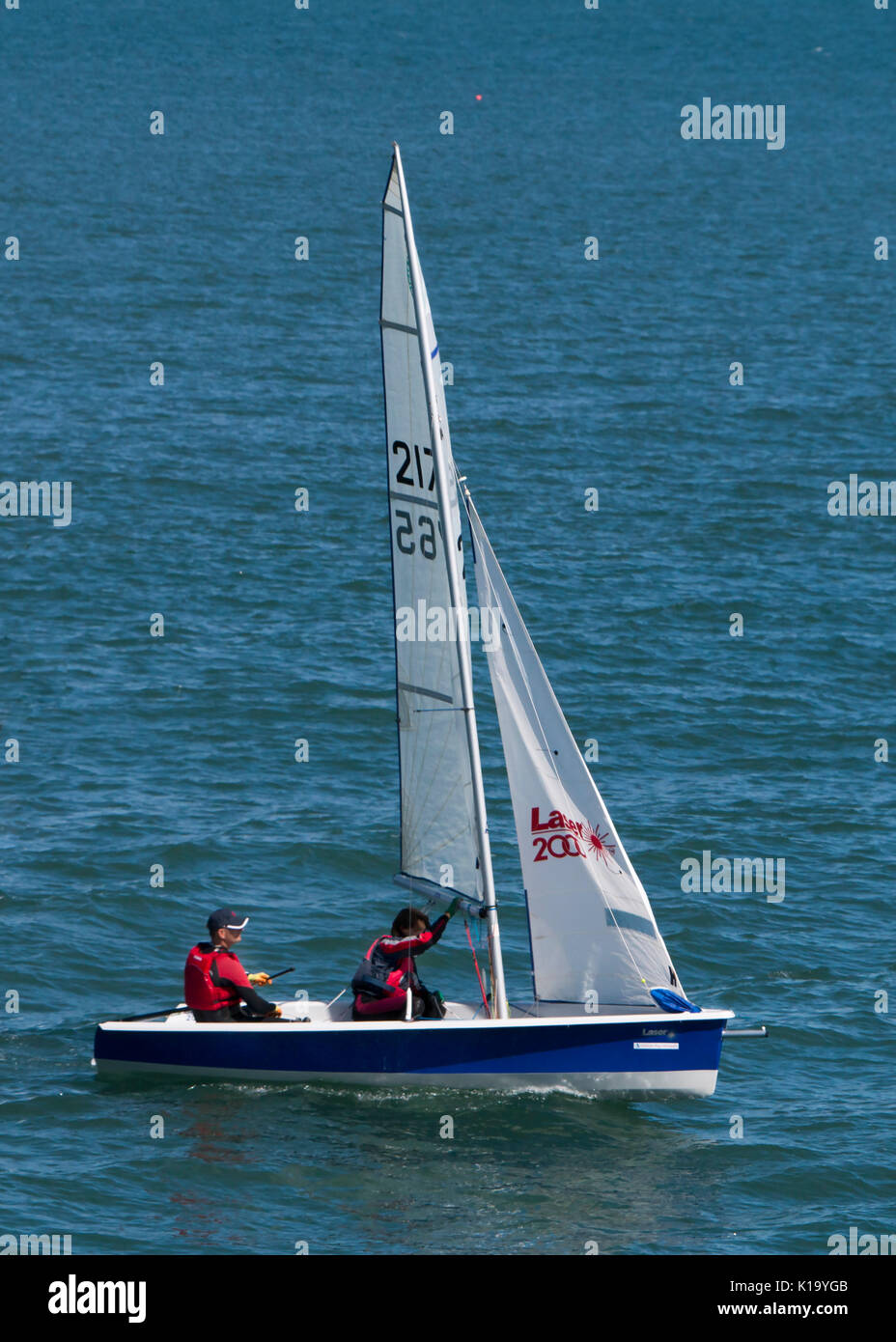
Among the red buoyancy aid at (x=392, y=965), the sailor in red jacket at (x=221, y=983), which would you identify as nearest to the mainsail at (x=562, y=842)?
the red buoyancy aid at (x=392, y=965)

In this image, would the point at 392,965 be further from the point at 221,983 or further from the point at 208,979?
the point at 208,979

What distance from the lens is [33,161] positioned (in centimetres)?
6950

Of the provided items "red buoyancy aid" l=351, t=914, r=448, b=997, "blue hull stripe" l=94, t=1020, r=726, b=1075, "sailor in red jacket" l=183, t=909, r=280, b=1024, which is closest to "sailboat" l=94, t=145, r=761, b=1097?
"blue hull stripe" l=94, t=1020, r=726, b=1075

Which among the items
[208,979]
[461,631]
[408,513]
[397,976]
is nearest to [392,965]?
[397,976]

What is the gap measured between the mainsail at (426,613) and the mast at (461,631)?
2cm

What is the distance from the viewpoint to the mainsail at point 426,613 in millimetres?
20078

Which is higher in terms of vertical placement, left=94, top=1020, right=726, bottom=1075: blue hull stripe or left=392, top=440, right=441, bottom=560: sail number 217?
left=392, top=440, right=441, bottom=560: sail number 217

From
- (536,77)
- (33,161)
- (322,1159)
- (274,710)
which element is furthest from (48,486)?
(536,77)

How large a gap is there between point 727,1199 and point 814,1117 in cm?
224

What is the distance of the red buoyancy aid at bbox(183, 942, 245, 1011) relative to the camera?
2072cm

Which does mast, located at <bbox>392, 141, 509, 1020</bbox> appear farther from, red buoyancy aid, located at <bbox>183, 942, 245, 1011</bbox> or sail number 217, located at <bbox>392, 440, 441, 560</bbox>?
red buoyancy aid, located at <bbox>183, 942, 245, 1011</bbox>

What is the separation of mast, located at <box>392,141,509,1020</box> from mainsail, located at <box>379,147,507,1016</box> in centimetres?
2

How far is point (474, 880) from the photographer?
21.3m

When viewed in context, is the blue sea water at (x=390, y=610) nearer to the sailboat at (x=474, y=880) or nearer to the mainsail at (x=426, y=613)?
the sailboat at (x=474, y=880)
